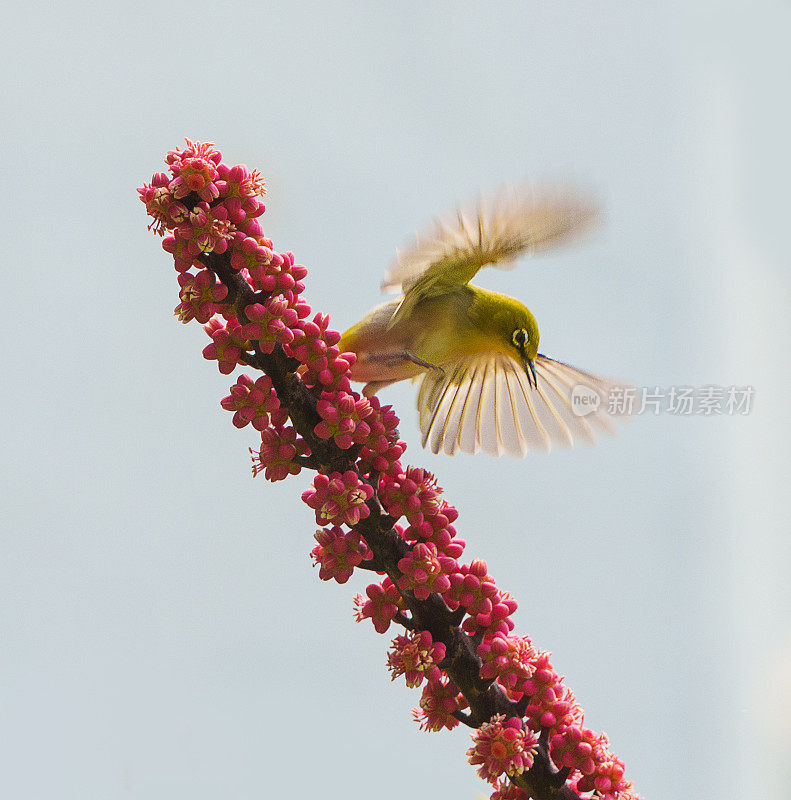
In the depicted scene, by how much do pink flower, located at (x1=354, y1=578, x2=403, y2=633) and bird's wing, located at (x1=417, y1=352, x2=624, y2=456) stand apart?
434mm

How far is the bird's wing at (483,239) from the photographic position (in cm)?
122

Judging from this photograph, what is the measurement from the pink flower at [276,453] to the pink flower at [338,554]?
0.31ft

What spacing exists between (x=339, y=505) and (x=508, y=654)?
305mm

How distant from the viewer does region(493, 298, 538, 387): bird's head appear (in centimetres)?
137

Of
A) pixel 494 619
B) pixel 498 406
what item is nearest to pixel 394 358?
pixel 498 406

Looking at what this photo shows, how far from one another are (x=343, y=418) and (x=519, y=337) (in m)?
0.44

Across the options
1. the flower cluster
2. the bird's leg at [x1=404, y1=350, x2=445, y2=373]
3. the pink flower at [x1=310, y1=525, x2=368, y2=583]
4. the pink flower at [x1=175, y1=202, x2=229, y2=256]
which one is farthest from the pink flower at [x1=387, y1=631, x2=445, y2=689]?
the pink flower at [x1=175, y1=202, x2=229, y2=256]

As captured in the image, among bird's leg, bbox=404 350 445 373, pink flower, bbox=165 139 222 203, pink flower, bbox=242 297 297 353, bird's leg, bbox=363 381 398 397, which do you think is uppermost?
bird's leg, bbox=404 350 445 373

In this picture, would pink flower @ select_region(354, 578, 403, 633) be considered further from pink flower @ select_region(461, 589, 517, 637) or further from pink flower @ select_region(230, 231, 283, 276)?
pink flower @ select_region(230, 231, 283, 276)

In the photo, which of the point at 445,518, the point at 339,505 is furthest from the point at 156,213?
the point at 445,518

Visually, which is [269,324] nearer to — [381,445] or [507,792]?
[381,445]

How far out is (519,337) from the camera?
137 cm

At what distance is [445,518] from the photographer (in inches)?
44.5

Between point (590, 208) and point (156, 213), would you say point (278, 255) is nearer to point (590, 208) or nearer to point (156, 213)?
point (156, 213)
